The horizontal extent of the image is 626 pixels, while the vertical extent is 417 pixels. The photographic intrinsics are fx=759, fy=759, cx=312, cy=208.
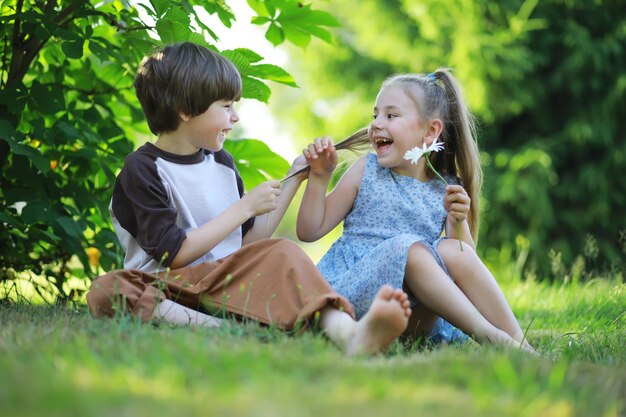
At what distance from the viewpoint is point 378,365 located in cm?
168

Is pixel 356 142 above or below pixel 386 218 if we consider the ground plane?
above

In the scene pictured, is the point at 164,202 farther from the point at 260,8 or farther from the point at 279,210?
the point at 260,8

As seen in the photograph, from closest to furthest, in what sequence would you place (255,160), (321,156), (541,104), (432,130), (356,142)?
(321,156)
(432,130)
(356,142)
(255,160)
(541,104)

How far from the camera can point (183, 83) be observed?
2592 mm

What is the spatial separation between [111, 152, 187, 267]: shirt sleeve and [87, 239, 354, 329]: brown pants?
0.30ft

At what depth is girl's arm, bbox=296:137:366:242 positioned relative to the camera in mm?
2695

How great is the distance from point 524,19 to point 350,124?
252 cm

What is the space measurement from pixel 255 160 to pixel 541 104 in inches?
272

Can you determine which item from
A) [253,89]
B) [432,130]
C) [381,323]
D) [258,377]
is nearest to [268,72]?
[253,89]

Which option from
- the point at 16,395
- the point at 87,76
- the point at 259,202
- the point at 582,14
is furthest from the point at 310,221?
the point at 582,14

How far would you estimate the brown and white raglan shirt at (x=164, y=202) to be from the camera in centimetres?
240

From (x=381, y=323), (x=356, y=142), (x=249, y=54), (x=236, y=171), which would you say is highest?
(x=249, y=54)

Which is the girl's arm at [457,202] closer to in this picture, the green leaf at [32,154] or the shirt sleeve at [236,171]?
the shirt sleeve at [236,171]

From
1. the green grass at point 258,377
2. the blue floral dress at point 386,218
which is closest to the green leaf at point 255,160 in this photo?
the blue floral dress at point 386,218
